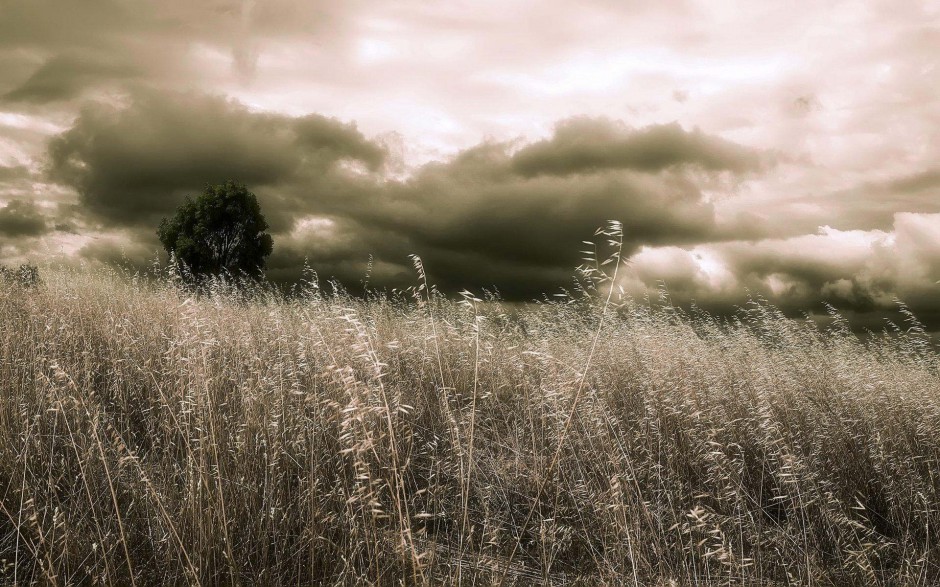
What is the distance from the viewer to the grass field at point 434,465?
91.7 inches

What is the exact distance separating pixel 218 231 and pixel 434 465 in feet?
84.9

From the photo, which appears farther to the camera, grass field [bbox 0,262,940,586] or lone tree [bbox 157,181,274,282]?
lone tree [bbox 157,181,274,282]

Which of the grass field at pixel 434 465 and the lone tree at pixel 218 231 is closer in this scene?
the grass field at pixel 434 465

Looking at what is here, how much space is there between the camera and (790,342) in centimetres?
710

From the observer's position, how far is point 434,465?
363 cm

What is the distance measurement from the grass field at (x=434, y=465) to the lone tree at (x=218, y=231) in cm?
2043

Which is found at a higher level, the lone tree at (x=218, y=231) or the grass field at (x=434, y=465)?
the lone tree at (x=218, y=231)

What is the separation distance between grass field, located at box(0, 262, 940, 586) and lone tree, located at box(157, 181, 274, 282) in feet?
67.0

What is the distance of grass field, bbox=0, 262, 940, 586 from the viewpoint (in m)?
2.33

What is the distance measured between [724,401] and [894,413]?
1498mm

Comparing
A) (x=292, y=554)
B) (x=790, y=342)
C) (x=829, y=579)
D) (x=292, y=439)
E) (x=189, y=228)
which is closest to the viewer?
(x=292, y=554)

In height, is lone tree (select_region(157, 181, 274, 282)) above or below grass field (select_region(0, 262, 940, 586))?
above

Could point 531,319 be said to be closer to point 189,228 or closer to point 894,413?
point 894,413

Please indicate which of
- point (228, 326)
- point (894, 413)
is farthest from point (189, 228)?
point (894, 413)
